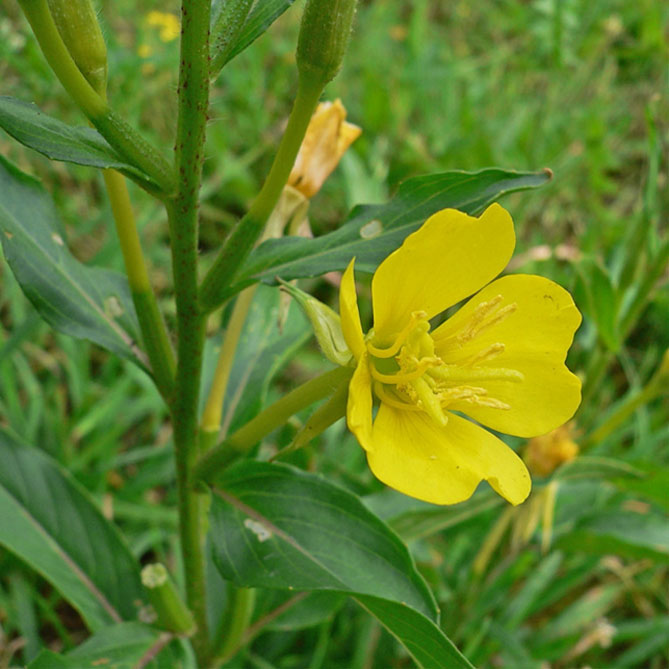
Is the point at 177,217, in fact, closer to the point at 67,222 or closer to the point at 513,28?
the point at 67,222

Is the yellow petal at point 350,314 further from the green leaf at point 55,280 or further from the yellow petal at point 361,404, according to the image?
the green leaf at point 55,280

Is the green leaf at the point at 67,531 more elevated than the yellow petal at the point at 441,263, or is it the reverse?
the yellow petal at the point at 441,263

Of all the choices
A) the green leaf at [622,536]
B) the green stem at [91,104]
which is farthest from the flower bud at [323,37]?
the green leaf at [622,536]

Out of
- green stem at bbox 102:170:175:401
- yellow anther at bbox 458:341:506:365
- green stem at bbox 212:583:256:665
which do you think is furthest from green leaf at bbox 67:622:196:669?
yellow anther at bbox 458:341:506:365

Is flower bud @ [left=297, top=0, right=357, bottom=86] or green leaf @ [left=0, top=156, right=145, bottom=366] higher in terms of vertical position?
flower bud @ [left=297, top=0, right=357, bottom=86]

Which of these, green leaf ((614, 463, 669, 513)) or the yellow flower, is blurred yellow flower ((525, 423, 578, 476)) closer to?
green leaf ((614, 463, 669, 513))

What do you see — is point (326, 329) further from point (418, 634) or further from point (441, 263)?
point (418, 634)

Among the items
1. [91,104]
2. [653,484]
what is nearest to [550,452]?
[653,484]
